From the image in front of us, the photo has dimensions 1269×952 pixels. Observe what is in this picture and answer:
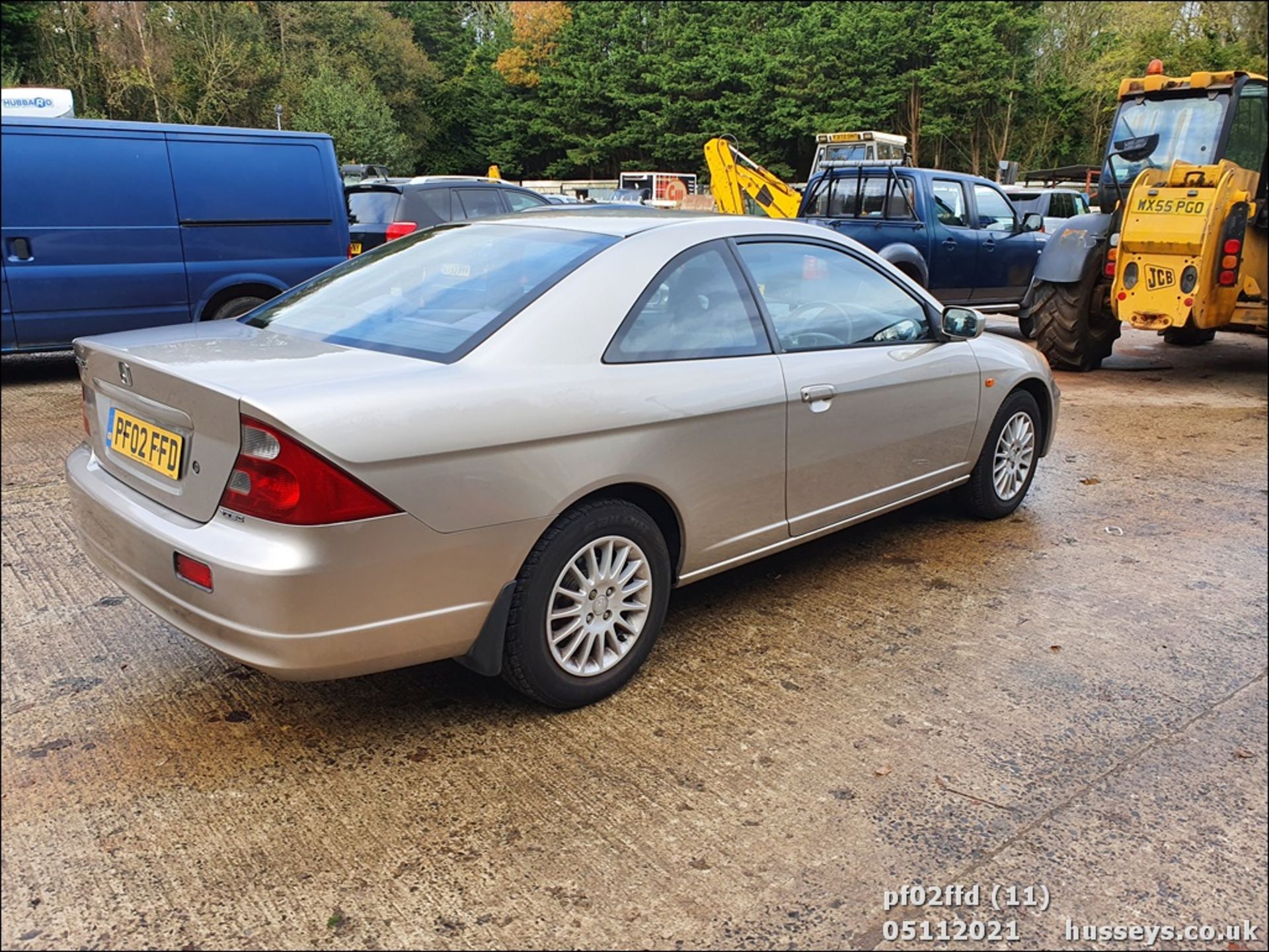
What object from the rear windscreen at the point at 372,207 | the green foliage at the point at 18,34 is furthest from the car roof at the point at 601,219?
the green foliage at the point at 18,34

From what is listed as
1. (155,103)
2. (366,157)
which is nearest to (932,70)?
(366,157)

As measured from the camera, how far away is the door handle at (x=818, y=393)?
352cm

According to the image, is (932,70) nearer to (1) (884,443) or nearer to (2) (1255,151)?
(2) (1255,151)

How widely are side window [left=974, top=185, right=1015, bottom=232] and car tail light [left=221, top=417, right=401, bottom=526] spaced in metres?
11.1

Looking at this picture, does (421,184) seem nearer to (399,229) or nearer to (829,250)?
(399,229)

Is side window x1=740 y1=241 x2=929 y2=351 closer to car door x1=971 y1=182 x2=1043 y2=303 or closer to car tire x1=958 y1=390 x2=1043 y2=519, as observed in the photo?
car tire x1=958 y1=390 x2=1043 y2=519

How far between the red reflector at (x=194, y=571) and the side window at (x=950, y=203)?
34.7 ft

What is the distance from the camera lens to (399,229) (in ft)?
32.0

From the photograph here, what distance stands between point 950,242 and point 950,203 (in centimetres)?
55

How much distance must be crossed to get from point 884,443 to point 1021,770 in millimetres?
1534

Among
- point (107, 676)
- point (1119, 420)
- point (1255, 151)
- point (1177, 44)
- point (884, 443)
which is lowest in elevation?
point (1119, 420)

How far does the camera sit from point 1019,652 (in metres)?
3.49

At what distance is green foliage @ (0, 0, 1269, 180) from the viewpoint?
15781 millimetres

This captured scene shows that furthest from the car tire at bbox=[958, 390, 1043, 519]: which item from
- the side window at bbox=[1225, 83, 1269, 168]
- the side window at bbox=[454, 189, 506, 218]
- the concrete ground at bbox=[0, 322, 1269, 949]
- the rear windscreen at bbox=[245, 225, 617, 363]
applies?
the side window at bbox=[454, 189, 506, 218]
